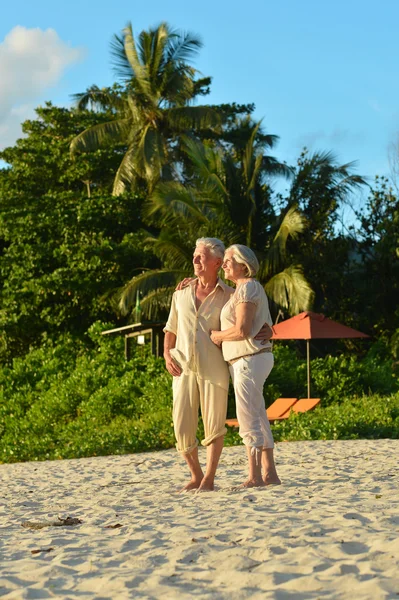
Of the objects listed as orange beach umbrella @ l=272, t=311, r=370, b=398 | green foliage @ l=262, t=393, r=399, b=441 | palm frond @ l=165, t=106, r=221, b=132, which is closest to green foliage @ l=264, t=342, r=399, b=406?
orange beach umbrella @ l=272, t=311, r=370, b=398

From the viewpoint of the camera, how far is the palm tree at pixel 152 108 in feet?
89.8

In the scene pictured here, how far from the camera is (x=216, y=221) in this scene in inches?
896

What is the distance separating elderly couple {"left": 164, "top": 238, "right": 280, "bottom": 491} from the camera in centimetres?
608

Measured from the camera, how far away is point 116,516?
581 centimetres

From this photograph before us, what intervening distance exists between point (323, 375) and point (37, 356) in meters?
10.3

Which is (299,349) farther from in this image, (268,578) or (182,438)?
(268,578)

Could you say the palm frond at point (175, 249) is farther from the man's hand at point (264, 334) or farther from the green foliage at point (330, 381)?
the man's hand at point (264, 334)

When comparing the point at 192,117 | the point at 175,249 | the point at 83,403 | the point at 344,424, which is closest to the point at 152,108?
the point at 192,117

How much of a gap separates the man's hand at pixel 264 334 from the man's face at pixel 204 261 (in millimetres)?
543

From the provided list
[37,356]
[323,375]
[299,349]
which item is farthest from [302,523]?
[37,356]

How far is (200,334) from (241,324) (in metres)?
0.38

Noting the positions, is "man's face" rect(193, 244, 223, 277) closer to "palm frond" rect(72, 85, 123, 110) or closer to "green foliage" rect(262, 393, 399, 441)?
"green foliage" rect(262, 393, 399, 441)

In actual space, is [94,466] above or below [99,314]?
below

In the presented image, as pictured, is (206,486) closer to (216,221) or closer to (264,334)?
(264,334)
